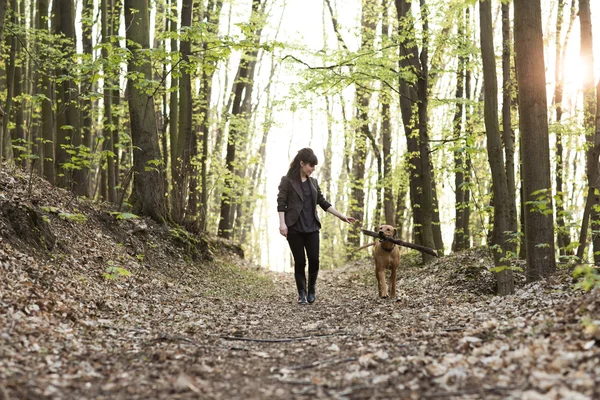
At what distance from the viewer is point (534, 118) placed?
22.6ft

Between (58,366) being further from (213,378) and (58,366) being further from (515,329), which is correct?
(515,329)

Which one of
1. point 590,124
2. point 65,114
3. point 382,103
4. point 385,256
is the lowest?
point 385,256

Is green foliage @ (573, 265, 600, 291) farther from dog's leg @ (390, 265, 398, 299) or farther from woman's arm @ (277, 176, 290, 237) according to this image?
woman's arm @ (277, 176, 290, 237)

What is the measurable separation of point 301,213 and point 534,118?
11.7 ft

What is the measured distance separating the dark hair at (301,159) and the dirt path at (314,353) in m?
2.36

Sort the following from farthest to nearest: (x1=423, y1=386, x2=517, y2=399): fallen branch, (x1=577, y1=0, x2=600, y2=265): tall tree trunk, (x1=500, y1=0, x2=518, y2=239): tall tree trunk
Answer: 1. (x1=500, y1=0, x2=518, y2=239): tall tree trunk
2. (x1=577, y1=0, x2=600, y2=265): tall tree trunk
3. (x1=423, y1=386, x2=517, y2=399): fallen branch

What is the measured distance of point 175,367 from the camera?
13.0 ft

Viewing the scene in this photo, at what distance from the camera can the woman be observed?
823 centimetres

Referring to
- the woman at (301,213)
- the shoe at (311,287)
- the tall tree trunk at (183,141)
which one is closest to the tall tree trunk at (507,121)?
the woman at (301,213)

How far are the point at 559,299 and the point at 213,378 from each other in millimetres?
3858

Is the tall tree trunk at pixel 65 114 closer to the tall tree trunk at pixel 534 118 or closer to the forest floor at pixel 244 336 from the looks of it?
the forest floor at pixel 244 336

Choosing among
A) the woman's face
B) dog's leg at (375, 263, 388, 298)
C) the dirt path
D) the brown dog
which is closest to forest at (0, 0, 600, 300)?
the dirt path

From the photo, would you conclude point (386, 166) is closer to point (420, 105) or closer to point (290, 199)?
point (420, 105)

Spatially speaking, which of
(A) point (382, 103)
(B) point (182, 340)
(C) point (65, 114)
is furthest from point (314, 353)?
(A) point (382, 103)
